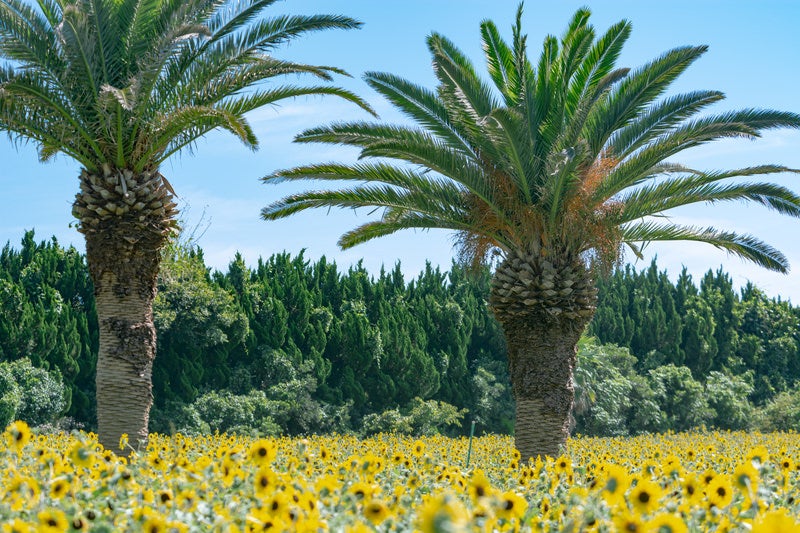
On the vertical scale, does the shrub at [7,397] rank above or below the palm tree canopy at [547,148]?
below

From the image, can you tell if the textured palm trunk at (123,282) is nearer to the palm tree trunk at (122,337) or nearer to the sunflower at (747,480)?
the palm tree trunk at (122,337)

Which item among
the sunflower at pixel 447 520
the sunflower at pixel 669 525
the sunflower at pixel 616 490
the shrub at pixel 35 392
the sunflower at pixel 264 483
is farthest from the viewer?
the shrub at pixel 35 392

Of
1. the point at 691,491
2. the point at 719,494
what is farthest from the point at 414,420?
the point at 719,494

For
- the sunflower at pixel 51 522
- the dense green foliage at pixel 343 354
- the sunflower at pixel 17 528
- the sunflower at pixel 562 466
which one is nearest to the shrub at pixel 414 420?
the dense green foliage at pixel 343 354

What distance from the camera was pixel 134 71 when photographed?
10.9m

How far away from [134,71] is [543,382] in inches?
264

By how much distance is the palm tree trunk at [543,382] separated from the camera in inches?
455

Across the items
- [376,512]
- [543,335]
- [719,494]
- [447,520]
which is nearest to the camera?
[447,520]

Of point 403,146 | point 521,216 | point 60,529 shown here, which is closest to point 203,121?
point 403,146

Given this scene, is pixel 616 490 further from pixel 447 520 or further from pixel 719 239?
pixel 719 239

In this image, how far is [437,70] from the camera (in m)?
11.4

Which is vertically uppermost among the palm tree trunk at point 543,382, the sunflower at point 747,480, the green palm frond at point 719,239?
the green palm frond at point 719,239

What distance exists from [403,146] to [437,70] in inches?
45.2

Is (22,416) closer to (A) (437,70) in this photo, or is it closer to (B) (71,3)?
(B) (71,3)
